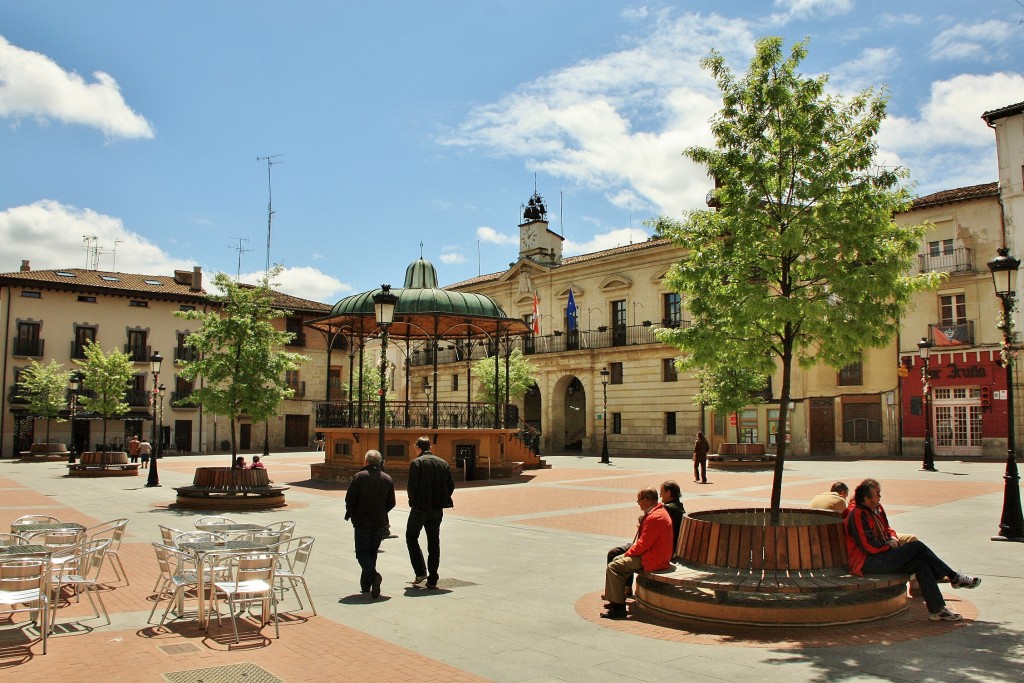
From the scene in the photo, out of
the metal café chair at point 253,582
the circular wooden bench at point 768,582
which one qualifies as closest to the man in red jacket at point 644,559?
the circular wooden bench at point 768,582

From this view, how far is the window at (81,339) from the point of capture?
159ft

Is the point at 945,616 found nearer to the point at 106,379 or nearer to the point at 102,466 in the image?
the point at 102,466

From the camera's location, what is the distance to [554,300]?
1908 inches

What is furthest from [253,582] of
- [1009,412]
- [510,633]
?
[1009,412]

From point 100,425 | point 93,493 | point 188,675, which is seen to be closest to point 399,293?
point 93,493

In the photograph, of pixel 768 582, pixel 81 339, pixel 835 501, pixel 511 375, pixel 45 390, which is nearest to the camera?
pixel 768 582

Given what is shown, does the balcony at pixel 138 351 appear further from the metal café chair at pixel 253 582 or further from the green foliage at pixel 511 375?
the metal café chair at pixel 253 582

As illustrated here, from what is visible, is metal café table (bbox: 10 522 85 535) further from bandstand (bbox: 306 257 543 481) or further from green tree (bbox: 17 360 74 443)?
green tree (bbox: 17 360 74 443)

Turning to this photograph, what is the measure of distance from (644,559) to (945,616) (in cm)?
263

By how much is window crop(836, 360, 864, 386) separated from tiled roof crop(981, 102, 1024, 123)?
11.7 metres

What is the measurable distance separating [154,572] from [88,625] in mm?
2787

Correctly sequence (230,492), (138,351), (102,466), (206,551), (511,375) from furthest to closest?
(138,351) → (511,375) → (102,466) → (230,492) → (206,551)

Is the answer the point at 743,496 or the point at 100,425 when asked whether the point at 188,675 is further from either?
the point at 100,425

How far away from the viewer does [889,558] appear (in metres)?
7.16
